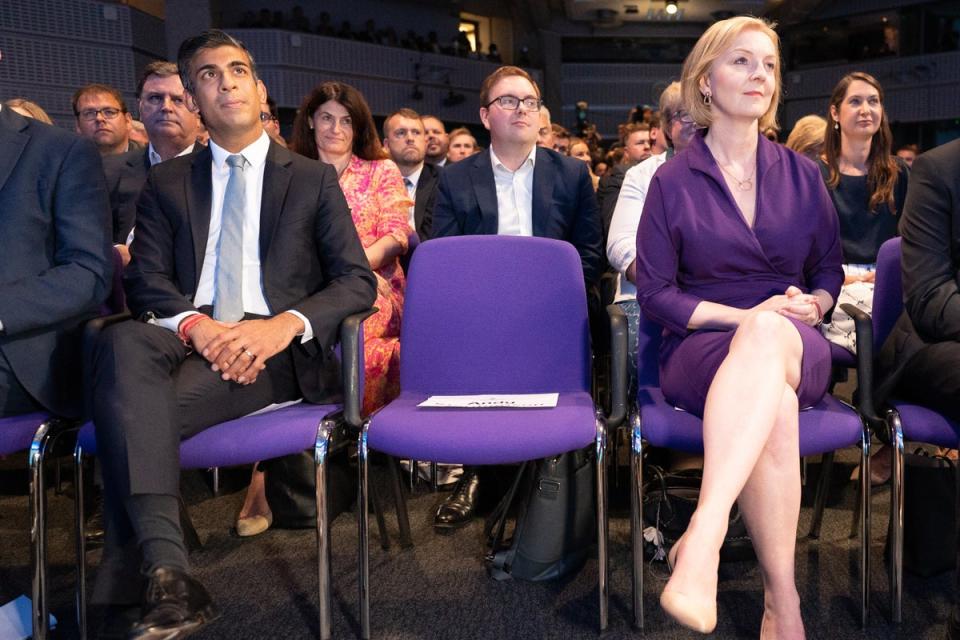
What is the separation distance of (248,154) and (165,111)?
3.83ft

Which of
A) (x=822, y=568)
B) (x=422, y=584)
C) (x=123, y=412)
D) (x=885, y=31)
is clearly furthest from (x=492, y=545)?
(x=885, y=31)

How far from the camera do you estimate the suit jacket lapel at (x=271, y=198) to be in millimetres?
2236

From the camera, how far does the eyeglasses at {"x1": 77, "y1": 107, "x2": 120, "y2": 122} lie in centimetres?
397

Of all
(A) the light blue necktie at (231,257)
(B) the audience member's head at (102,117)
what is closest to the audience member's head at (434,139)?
(B) the audience member's head at (102,117)

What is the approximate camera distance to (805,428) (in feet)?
6.03

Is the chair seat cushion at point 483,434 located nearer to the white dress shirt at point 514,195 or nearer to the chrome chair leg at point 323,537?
the chrome chair leg at point 323,537

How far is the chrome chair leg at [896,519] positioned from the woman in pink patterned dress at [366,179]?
157 centimetres

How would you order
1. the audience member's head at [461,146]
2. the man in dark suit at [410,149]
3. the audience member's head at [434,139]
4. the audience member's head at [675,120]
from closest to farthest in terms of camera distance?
the audience member's head at [675,120], the man in dark suit at [410,149], the audience member's head at [434,139], the audience member's head at [461,146]

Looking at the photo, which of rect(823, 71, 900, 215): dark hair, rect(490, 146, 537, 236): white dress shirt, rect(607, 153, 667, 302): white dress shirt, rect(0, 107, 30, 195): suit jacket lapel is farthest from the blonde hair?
rect(0, 107, 30, 195): suit jacket lapel

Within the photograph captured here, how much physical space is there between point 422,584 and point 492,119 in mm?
1727

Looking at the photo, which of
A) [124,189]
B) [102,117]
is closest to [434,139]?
[102,117]

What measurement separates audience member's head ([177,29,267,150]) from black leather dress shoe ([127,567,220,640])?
119cm

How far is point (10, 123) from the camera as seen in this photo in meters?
2.07

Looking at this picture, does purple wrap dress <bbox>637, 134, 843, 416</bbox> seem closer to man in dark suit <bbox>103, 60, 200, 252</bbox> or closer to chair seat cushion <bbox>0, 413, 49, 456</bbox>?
chair seat cushion <bbox>0, 413, 49, 456</bbox>
